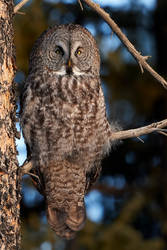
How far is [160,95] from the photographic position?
20.3 ft

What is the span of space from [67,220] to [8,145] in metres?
1.30

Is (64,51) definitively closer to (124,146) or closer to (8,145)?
(8,145)

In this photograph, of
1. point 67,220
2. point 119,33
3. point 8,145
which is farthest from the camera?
point 67,220

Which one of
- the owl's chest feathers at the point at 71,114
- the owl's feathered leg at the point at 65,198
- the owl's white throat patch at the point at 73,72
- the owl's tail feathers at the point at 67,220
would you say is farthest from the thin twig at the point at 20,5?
the owl's tail feathers at the point at 67,220

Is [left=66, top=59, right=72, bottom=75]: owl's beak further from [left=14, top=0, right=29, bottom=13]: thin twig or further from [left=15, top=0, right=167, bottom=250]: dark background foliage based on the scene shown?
[left=15, top=0, right=167, bottom=250]: dark background foliage

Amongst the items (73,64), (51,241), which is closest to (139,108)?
(51,241)

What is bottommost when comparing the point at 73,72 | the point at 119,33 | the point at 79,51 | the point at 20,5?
the point at 73,72

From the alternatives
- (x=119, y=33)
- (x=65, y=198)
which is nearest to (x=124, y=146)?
(x=65, y=198)

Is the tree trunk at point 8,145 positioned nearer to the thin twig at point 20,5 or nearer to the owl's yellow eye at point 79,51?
the thin twig at point 20,5

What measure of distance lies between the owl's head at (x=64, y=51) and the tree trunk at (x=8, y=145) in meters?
0.86

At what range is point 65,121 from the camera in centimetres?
322

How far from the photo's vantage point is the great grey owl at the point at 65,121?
3221 mm

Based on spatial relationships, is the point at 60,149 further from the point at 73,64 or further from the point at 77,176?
the point at 73,64

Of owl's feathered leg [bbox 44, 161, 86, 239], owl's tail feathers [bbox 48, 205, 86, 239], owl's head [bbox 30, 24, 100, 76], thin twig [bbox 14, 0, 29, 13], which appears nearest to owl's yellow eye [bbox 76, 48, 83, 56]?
owl's head [bbox 30, 24, 100, 76]
